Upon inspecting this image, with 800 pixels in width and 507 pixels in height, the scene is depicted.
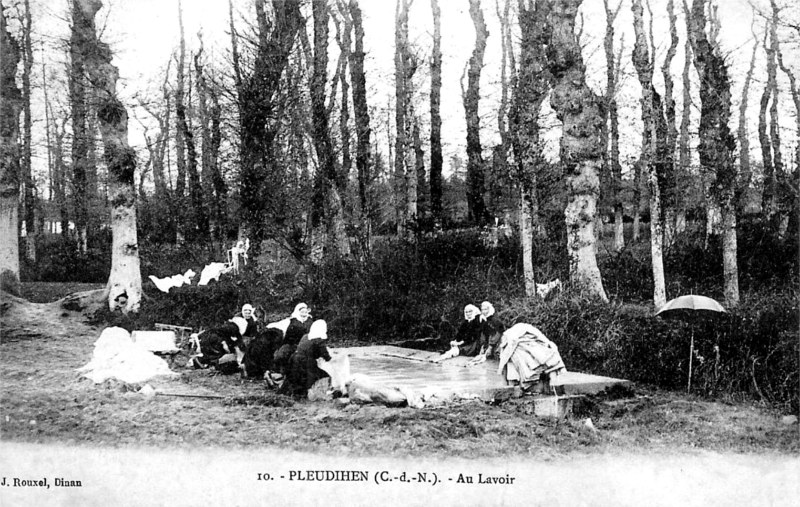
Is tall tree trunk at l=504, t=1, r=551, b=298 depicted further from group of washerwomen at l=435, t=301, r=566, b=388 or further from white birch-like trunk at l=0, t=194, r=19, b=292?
white birch-like trunk at l=0, t=194, r=19, b=292

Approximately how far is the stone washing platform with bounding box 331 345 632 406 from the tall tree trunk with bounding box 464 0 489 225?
784 cm

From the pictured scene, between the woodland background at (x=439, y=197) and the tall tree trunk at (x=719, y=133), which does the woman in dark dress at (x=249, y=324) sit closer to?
the woodland background at (x=439, y=197)

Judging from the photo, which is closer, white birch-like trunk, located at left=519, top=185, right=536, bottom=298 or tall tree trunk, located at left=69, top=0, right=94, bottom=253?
white birch-like trunk, located at left=519, top=185, right=536, bottom=298

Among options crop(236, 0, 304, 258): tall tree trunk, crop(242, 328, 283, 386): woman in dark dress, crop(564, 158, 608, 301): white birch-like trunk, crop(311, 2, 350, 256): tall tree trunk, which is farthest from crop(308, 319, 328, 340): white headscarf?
crop(311, 2, 350, 256): tall tree trunk

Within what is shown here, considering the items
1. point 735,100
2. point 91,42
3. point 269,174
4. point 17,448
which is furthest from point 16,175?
point 735,100

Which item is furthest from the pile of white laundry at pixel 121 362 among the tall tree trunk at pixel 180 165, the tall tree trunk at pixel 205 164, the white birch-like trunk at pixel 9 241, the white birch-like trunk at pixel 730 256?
the tall tree trunk at pixel 180 165

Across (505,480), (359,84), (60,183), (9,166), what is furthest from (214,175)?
(505,480)

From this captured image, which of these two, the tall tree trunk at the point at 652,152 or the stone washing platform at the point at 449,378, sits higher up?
the tall tree trunk at the point at 652,152

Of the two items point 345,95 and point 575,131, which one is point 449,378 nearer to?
point 575,131

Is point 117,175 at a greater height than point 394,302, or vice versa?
point 117,175

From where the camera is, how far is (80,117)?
17281mm

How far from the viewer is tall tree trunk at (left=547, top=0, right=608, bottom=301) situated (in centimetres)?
1057

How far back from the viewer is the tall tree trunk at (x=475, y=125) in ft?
58.5

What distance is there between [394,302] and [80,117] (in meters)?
10.8
